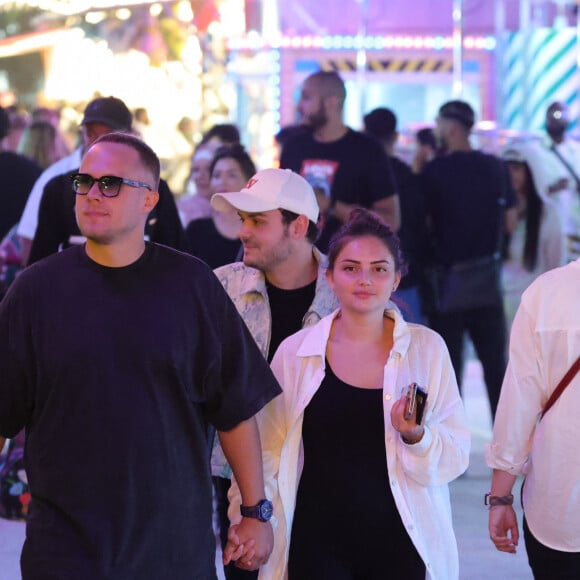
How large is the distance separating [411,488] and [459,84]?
38.9 feet

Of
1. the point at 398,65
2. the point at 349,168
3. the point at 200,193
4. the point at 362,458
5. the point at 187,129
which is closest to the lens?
the point at 362,458

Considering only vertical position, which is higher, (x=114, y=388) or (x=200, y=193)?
(x=200, y=193)

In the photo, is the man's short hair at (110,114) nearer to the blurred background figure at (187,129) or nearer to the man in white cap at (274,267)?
the man in white cap at (274,267)

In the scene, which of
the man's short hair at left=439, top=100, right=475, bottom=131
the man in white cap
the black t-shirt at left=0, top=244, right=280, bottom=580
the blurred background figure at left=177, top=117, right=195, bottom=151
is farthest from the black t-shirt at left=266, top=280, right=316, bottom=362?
the blurred background figure at left=177, top=117, right=195, bottom=151

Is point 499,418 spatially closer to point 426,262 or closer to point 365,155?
point 365,155

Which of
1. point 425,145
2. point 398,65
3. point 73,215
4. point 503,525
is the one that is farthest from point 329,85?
point 398,65

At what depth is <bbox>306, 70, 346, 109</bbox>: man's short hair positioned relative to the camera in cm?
668

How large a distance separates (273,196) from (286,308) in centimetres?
37

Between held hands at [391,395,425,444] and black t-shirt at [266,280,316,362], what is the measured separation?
0.80 metres

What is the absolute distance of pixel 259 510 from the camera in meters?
3.47

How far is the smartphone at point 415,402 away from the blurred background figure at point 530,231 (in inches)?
194

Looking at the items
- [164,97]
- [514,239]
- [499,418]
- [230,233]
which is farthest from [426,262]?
[164,97]

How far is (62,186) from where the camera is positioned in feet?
17.0

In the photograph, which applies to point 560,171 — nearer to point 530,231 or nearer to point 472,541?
point 530,231
